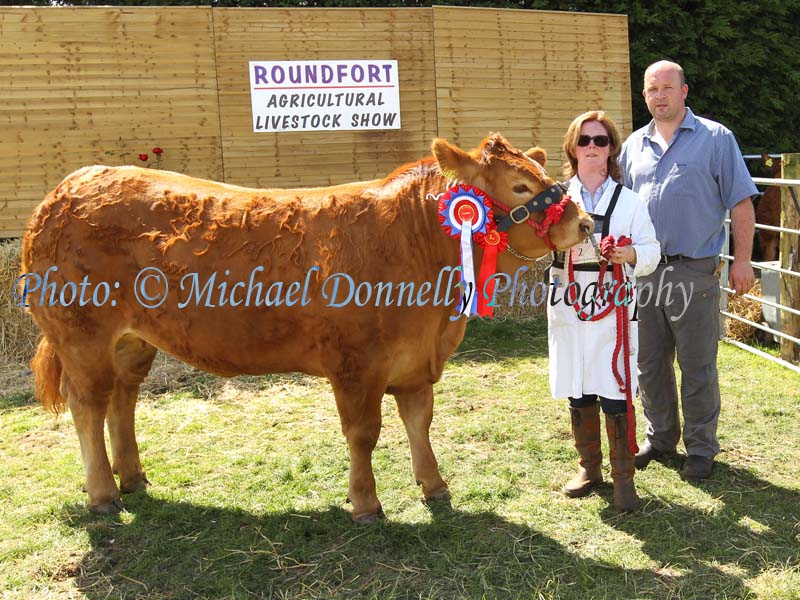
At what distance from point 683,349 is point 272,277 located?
257 centimetres

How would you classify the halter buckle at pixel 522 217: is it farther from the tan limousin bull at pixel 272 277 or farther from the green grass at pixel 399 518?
the green grass at pixel 399 518

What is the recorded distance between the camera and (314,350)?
3.77 meters

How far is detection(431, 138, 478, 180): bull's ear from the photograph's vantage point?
3.60 metres

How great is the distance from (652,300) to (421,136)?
5.76m

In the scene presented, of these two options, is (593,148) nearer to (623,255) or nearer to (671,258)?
(623,255)

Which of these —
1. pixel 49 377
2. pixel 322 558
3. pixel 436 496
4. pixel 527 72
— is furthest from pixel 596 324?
pixel 527 72

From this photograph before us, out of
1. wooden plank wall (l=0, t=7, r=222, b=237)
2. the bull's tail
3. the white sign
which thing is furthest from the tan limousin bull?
the white sign

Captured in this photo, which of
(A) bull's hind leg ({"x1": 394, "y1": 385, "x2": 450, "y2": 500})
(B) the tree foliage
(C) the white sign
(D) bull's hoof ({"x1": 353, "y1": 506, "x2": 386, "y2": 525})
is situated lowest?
(D) bull's hoof ({"x1": 353, "y1": 506, "x2": 386, "y2": 525})

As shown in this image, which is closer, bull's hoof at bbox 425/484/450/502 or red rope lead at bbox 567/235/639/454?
red rope lead at bbox 567/235/639/454

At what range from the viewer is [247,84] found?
9.05 metres

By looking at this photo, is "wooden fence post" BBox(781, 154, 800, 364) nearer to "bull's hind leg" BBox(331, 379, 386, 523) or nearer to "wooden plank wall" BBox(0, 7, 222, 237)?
"bull's hind leg" BBox(331, 379, 386, 523)

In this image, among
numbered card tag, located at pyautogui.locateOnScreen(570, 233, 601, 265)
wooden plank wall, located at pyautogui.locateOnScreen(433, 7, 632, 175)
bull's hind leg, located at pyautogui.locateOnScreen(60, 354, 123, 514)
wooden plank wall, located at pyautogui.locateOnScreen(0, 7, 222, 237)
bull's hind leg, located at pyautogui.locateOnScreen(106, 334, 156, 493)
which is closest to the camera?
numbered card tag, located at pyautogui.locateOnScreen(570, 233, 601, 265)

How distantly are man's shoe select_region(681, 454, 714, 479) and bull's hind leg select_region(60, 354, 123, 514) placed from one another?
3379 millimetres

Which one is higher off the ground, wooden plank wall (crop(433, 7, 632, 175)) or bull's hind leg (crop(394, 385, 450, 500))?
wooden plank wall (crop(433, 7, 632, 175))
